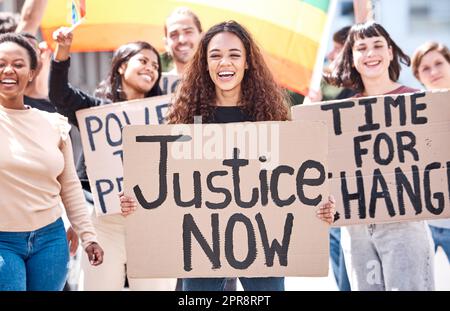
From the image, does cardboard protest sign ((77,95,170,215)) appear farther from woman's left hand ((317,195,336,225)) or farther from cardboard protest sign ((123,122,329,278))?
woman's left hand ((317,195,336,225))

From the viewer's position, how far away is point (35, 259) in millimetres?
3963

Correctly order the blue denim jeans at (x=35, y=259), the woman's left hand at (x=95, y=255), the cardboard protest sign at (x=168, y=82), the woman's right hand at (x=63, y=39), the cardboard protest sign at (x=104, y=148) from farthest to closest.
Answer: the cardboard protest sign at (x=168, y=82)
the cardboard protest sign at (x=104, y=148)
the woman's right hand at (x=63, y=39)
the woman's left hand at (x=95, y=255)
the blue denim jeans at (x=35, y=259)

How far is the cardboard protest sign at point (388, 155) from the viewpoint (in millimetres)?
4441

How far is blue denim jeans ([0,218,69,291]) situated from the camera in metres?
3.84

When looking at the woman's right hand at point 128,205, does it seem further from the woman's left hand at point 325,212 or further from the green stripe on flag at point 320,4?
the green stripe on flag at point 320,4

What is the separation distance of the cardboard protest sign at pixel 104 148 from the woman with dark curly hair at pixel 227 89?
729mm

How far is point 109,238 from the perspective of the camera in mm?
5016

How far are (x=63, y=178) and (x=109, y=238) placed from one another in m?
0.88

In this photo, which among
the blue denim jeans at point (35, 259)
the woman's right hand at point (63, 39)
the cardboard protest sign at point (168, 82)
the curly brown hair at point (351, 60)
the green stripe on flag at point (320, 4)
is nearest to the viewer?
the blue denim jeans at point (35, 259)

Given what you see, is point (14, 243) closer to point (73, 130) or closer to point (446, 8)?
point (73, 130)

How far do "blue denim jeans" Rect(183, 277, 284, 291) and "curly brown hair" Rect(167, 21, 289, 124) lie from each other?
0.66 m

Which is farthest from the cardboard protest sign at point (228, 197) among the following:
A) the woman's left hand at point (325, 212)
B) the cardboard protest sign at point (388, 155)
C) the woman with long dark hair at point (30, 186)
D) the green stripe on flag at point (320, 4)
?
the green stripe on flag at point (320, 4)

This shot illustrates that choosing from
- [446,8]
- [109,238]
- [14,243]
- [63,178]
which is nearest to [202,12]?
[109,238]

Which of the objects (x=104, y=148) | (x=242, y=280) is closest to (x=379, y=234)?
(x=242, y=280)
